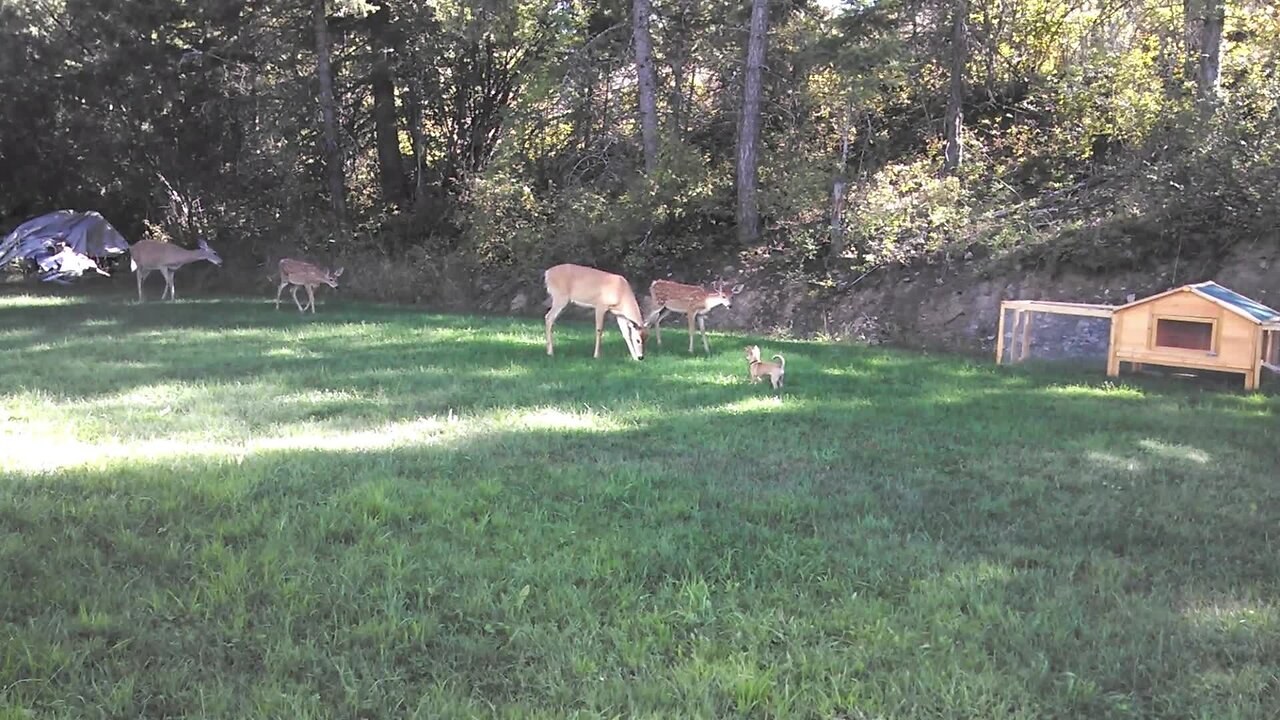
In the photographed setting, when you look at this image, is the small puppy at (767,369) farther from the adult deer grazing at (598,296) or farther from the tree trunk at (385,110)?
the tree trunk at (385,110)

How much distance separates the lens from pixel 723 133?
66.3 ft

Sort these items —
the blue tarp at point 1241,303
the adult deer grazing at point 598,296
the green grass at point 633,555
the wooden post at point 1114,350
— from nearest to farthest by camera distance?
the green grass at point 633,555
the blue tarp at point 1241,303
the wooden post at point 1114,350
the adult deer grazing at point 598,296

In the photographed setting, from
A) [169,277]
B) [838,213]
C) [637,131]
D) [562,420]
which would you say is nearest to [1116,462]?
[562,420]

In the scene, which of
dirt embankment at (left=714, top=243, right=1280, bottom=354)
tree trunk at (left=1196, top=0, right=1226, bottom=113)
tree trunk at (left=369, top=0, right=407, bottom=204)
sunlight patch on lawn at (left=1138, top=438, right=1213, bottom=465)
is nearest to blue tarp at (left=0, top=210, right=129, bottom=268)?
tree trunk at (left=369, top=0, right=407, bottom=204)

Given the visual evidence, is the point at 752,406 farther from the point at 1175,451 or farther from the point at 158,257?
the point at 158,257

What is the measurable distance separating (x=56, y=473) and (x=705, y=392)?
5364 millimetres

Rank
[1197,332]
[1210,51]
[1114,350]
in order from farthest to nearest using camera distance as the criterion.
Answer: [1210,51] < [1114,350] < [1197,332]

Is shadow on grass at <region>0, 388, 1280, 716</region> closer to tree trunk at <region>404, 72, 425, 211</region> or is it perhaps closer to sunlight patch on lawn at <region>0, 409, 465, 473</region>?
sunlight patch on lawn at <region>0, 409, 465, 473</region>

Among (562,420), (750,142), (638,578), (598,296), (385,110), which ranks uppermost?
(385,110)

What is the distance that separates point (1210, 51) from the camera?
14008 millimetres

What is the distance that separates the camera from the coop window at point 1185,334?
9.62 metres

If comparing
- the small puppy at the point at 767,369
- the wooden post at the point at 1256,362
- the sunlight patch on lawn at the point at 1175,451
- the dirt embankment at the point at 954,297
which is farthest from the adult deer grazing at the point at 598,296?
the wooden post at the point at 1256,362

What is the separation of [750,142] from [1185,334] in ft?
30.9

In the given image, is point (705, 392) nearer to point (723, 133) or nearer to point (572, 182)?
point (572, 182)
